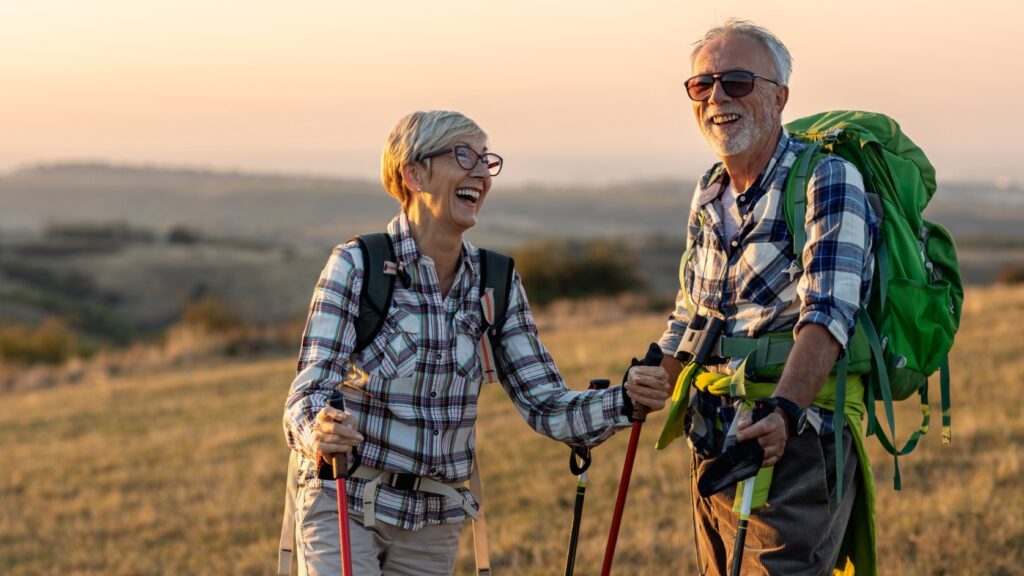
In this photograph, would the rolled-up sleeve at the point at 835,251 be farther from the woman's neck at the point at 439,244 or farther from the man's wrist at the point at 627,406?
the woman's neck at the point at 439,244

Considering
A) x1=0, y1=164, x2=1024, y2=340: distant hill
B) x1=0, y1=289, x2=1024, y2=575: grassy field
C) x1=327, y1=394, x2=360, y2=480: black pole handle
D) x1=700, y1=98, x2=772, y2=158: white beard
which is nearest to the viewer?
x1=327, y1=394, x2=360, y2=480: black pole handle

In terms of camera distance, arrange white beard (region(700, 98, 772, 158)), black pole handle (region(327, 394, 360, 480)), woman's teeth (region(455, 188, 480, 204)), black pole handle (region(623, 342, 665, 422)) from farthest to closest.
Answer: black pole handle (region(623, 342, 665, 422)), woman's teeth (region(455, 188, 480, 204)), white beard (region(700, 98, 772, 158)), black pole handle (region(327, 394, 360, 480))

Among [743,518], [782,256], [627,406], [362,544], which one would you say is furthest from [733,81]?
[362,544]

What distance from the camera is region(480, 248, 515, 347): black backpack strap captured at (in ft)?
15.0

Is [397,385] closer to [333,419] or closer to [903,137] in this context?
[333,419]

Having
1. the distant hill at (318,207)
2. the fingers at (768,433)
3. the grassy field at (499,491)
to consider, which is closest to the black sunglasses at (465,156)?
the fingers at (768,433)

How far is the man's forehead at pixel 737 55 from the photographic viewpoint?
4.36 m

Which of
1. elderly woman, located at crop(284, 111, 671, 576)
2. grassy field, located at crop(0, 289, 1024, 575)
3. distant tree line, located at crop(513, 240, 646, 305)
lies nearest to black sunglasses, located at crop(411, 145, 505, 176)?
elderly woman, located at crop(284, 111, 671, 576)

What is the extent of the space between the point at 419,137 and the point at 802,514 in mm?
1839

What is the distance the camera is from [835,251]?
405 cm

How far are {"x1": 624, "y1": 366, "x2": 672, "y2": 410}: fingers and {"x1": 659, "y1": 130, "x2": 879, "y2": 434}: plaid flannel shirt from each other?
0.21 metres

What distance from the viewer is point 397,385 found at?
4.32 m

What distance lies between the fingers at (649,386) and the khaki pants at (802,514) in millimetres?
474

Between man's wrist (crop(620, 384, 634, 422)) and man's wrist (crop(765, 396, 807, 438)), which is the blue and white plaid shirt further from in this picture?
man's wrist (crop(620, 384, 634, 422))
